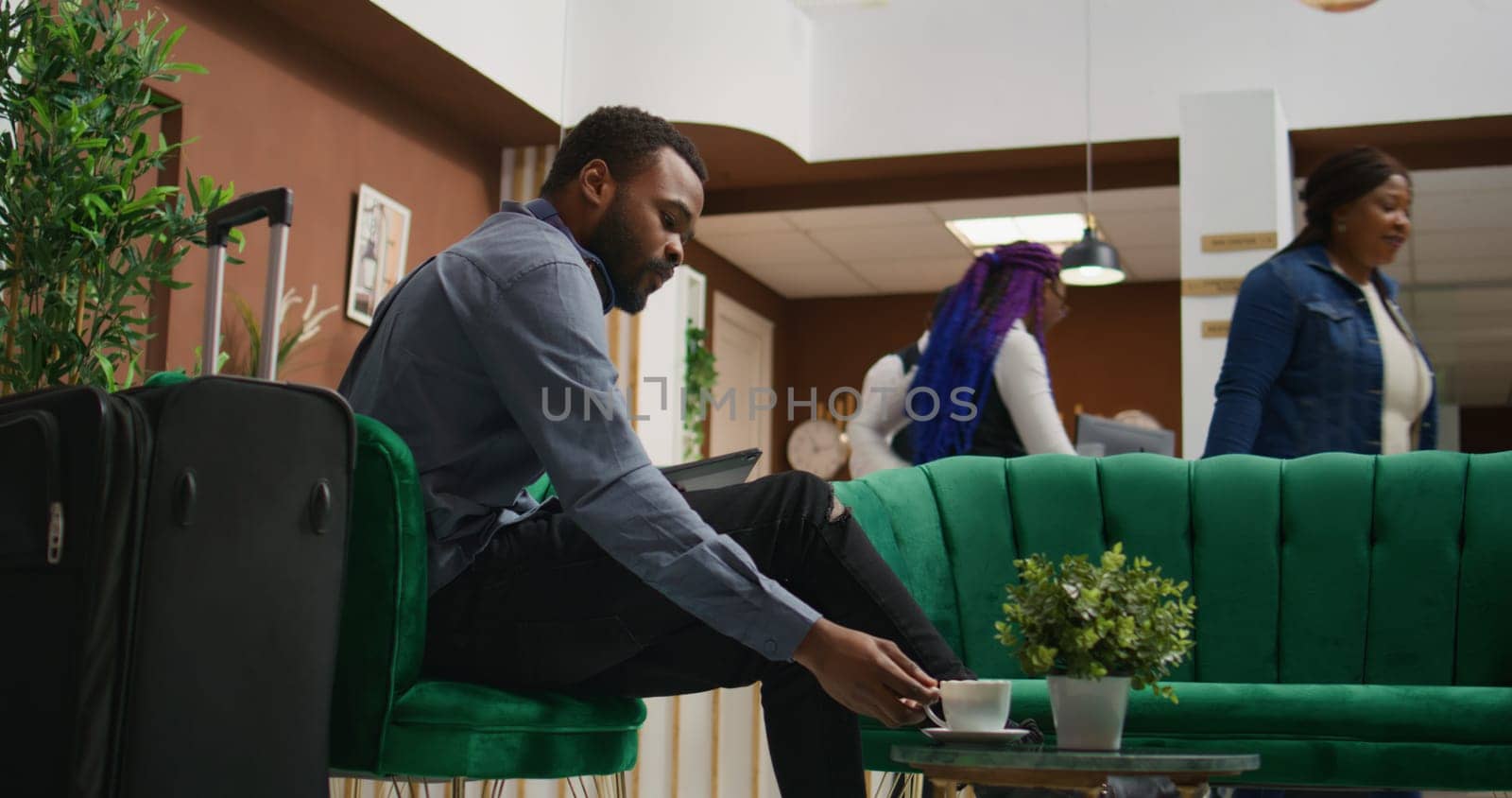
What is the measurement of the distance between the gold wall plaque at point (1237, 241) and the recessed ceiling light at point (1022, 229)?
2.09 metres

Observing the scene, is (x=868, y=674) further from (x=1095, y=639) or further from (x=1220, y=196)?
(x=1220, y=196)

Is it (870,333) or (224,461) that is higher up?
(870,333)

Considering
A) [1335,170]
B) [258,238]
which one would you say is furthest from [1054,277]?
[258,238]

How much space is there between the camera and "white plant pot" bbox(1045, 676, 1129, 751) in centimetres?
179

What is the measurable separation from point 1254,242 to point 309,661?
544 cm

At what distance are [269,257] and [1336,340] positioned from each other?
2.19 metres

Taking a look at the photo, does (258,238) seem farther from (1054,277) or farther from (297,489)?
(297,489)

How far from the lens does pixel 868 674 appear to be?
154 centimetres

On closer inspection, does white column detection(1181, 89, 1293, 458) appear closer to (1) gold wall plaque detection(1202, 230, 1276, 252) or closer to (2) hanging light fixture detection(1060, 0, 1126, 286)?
(1) gold wall plaque detection(1202, 230, 1276, 252)

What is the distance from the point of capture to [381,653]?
168 centimetres

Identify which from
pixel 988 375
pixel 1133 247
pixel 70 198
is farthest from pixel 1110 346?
pixel 70 198

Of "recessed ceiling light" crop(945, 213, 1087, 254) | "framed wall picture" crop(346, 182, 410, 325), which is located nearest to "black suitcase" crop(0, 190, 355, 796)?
"framed wall picture" crop(346, 182, 410, 325)

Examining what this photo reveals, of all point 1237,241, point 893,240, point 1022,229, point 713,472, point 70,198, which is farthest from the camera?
point 893,240

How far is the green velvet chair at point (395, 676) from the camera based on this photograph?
66.1 inches
